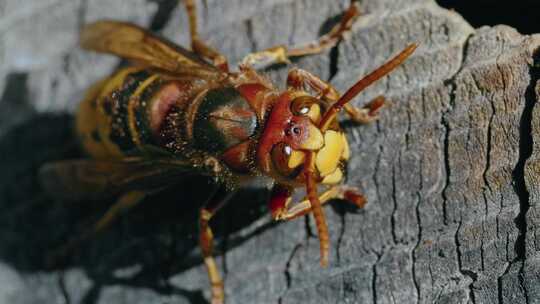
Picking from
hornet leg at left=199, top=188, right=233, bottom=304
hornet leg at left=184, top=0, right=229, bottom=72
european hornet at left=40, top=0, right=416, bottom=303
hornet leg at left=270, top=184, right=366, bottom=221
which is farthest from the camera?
hornet leg at left=184, top=0, right=229, bottom=72

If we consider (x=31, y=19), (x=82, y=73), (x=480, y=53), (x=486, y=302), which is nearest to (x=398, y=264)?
(x=486, y=302)

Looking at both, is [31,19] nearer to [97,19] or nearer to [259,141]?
[97,19]

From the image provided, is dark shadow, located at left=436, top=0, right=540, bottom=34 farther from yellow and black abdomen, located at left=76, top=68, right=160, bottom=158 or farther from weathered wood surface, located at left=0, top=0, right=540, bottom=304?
yellow and black abdomen, located at left=76, top=68, right=160, bottom=158

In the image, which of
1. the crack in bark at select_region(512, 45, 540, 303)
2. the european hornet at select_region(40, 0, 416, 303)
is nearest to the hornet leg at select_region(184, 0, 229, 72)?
the european hornet at select_region(40, 0, 416, 303)

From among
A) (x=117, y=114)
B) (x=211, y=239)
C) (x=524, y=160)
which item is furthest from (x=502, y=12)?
(x=117, y=114)

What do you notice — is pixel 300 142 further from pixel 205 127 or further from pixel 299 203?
pixel 205 127

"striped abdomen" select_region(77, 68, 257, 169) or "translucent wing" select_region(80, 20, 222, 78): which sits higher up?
"translucent wing" select_region(80, 20, 222, 78)

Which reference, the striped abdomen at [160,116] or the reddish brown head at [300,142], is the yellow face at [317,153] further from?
the striped abdomen at [160,116]
